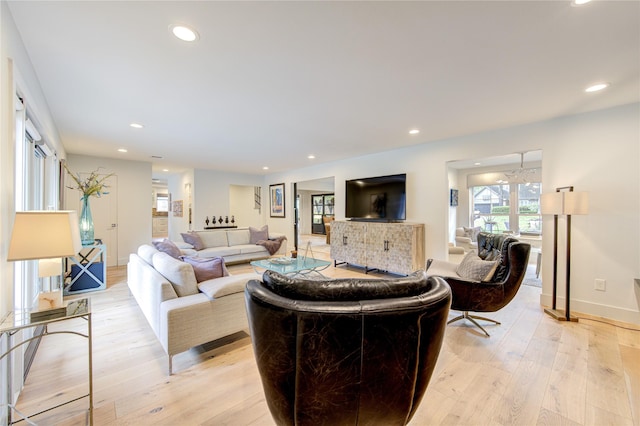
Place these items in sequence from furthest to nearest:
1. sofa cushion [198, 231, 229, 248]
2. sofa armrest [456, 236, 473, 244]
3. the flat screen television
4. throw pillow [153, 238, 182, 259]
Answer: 1. sofa armrest [456, 236, 473, 244]
2. sofa cushion [198, 231, 229, 248]
3. the flat screen television
4. throw pillow [153, 238, 182, 259]

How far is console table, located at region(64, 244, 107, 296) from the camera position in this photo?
392cm

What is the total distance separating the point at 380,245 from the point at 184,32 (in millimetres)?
4089

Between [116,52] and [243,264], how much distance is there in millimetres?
4656

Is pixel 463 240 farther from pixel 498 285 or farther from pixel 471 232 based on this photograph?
pixel 498 285

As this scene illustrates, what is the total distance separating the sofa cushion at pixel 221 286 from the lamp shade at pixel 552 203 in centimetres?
347

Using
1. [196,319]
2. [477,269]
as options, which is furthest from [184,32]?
[477,269]

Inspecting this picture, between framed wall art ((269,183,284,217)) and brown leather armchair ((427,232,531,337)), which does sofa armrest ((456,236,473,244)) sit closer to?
brown leather armchair ((427,232,531,337))

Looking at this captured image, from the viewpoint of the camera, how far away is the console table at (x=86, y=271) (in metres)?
3.92

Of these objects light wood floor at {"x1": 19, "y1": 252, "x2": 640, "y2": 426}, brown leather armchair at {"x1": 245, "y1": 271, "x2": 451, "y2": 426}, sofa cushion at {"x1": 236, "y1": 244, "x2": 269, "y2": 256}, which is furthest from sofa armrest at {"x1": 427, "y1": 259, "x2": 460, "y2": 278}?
sofa cushion at {"x1": 236, "y1": 244, "x2": 269, "y2": 256}

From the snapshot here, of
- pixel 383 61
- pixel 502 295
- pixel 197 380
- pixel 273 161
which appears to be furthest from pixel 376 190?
pixel 197 380

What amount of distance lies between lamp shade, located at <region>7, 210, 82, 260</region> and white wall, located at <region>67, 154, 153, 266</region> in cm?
536

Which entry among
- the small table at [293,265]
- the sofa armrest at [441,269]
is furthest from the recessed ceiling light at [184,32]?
the sofa armrest at [441,269]

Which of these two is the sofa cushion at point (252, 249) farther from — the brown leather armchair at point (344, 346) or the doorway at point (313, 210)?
the doorway at point (313, 210)

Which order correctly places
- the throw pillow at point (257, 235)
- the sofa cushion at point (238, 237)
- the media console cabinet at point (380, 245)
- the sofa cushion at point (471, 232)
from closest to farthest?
the media console cabinet at point (380, 245), the sofa cushion at point (238, 237), the throw pillow at point (257, 235), the sofa cushion at point (471, 232)
